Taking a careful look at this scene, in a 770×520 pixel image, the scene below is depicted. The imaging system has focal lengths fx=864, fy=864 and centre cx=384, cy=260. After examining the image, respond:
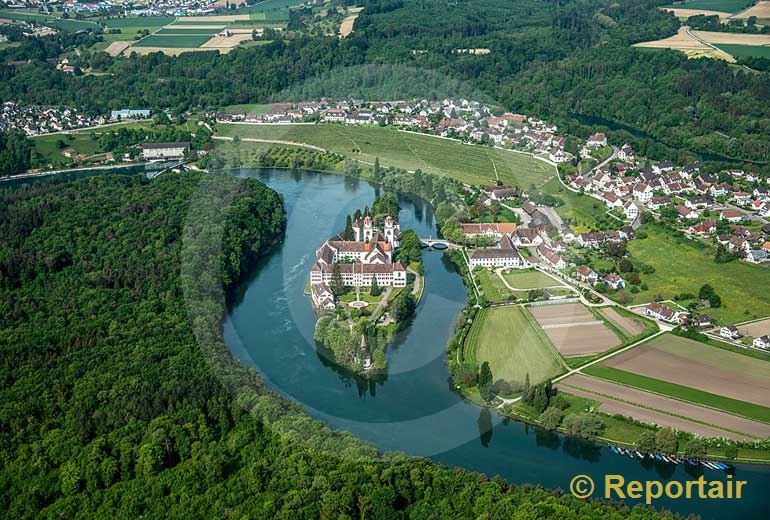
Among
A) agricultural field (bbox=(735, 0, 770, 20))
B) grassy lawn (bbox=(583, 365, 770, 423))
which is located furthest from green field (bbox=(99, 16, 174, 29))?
grassy lawn (bbox=(583, 365, 770, 423))

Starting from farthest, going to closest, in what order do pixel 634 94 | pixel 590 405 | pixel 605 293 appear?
pixel 634 94 → pixel 605 293 → pixel 590 405

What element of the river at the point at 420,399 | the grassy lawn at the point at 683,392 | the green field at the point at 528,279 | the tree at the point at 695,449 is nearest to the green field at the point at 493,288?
the green field at the point at 528,279

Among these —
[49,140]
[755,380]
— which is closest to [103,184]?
[49,140]

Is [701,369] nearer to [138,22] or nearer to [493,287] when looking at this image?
[493,287]

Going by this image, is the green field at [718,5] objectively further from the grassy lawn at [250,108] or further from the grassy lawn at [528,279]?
the grassy lawn at [528,279]

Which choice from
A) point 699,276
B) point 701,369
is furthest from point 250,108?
point 701,369

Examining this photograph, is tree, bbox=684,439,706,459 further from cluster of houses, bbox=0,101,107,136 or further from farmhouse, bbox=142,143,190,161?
cluster of houses, bbox=0,101,107,136

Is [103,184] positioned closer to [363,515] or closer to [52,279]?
[52,279]
